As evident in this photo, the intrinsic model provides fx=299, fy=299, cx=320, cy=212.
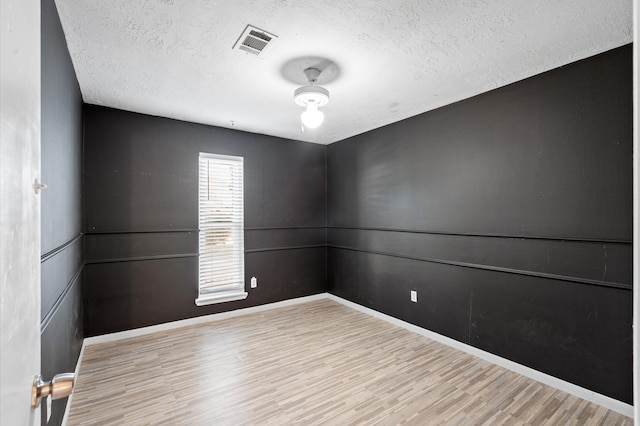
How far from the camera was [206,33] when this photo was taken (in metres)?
1.92

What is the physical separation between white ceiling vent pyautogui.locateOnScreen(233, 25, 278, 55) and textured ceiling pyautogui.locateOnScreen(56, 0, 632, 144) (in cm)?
4

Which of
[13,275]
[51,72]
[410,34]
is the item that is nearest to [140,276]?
[51,72]

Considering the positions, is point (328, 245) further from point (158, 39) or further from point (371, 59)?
point (158, 39)

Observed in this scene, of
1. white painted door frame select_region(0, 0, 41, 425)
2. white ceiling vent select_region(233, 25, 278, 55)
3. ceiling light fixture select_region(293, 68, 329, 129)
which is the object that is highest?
white ceiling vent select_region(233, 25, 278, 55)

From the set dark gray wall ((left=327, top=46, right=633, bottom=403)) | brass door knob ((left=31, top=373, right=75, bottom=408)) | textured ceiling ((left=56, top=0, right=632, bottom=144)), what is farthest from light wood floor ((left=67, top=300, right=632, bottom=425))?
textured ceiling ((left=56, top=0, right=632, bottom=144))

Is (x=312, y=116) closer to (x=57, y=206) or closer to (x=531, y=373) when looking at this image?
(x=57, y=206)

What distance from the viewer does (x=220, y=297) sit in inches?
148

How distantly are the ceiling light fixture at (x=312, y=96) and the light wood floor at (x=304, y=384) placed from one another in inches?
85.0

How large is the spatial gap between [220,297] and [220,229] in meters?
0.86

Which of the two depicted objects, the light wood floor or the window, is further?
the window

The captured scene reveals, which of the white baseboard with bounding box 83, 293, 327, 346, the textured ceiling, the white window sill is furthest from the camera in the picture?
the white window sill

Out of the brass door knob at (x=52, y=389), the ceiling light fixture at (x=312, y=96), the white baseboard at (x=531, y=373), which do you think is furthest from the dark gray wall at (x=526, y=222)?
the brass door knob at (x=52, y=389)

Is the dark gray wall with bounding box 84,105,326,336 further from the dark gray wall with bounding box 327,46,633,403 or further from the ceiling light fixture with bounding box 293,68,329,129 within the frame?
the ceiling light fixture with bounding box 293,68,329,129

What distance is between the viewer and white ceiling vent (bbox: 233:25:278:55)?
1896 mm
